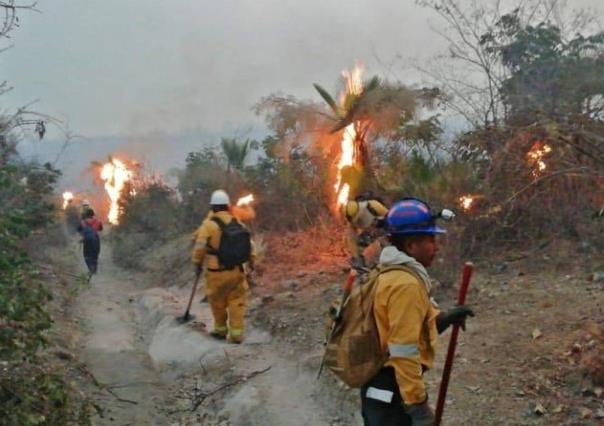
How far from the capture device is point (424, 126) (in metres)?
14.9

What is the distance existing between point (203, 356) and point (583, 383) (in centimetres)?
461

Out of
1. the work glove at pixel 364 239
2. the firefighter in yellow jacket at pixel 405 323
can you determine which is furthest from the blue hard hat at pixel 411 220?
the work glove at pixel 364 239

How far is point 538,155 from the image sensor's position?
349 inches

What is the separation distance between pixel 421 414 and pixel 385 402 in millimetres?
286

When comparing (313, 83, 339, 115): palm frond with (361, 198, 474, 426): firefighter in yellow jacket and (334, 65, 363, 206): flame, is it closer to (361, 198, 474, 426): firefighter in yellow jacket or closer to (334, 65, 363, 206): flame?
(334, 65, 363, 206): flame

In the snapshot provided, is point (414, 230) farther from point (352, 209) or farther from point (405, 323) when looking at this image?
point (352, 209)

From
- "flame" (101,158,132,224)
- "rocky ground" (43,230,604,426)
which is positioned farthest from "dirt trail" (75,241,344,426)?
"flame" (101,158,132,224)

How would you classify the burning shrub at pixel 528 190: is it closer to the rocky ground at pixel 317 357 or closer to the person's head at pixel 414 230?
the rocky ground at pixel 317 357

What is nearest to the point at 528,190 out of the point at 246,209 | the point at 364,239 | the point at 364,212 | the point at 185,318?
the point at 364,239

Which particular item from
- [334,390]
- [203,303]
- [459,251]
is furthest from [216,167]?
[334,390]

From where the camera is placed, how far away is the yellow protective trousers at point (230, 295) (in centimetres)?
890

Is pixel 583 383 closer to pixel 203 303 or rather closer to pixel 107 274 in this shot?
pixel 203 303

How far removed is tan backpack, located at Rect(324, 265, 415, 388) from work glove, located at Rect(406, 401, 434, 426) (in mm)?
299

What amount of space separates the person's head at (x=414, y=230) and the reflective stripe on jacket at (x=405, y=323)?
0.22 metres
